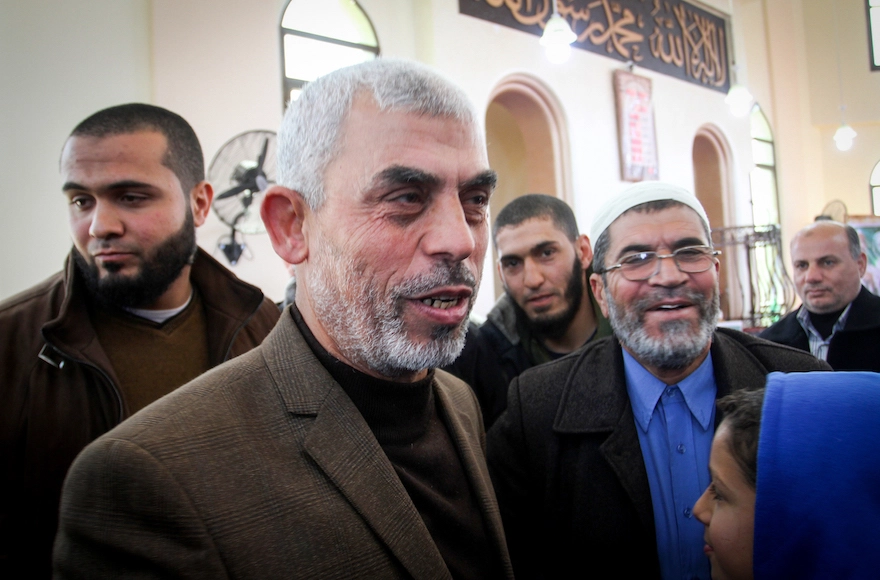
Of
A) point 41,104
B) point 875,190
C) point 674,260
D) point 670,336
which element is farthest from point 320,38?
point 875,190

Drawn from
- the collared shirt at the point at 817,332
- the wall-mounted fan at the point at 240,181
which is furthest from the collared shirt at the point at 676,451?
the wall-mounted fan at the point at 240,181

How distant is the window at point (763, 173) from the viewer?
42.0ft

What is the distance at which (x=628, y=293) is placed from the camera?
6.20 ft

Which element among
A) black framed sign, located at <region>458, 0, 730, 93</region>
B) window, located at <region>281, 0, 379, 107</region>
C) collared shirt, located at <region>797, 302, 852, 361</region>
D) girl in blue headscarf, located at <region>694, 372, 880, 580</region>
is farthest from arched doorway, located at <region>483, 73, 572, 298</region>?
girl in blue headscarf, located at <region>694, 372, 880, 580</region>

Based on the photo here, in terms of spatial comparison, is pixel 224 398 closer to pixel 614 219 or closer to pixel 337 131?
pixel 337 131

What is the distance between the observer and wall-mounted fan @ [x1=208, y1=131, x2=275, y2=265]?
203 inches

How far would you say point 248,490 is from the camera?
3.37 ft

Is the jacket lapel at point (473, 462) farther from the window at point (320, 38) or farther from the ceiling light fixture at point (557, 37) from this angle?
the ceiling light fixture at point (557, 37)

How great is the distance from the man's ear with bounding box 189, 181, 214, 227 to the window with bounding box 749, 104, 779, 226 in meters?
12.9

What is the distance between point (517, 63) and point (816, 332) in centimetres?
530

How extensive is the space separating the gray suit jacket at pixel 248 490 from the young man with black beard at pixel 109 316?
849 mm

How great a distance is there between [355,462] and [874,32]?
1688 cm

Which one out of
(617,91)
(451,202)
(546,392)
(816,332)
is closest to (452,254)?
(451,202)

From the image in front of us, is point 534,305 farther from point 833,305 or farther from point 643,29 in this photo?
point 643,29
